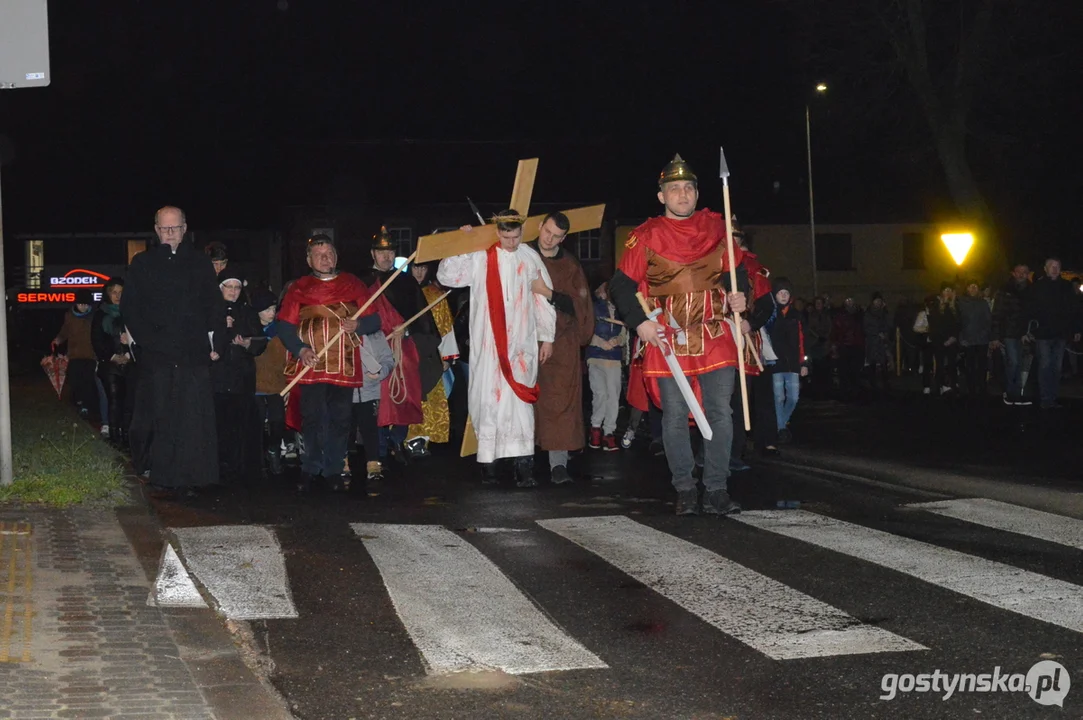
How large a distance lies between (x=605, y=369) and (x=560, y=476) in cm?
410

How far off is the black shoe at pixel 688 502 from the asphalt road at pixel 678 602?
0.19 metres

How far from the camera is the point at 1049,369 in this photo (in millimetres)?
18438

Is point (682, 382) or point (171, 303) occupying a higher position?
point (171, 303)

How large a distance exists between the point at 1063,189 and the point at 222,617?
46.9 m

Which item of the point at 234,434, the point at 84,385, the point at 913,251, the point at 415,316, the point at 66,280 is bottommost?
the point at 234,434

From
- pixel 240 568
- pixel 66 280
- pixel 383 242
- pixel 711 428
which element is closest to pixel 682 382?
pixel 711 428

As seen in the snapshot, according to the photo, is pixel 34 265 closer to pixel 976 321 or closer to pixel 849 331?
pixel 849 331

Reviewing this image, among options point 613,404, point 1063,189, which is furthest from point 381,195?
point 613,404

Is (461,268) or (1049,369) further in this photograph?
(1049,369)

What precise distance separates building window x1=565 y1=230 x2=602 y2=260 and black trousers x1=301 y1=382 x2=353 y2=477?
52238mm

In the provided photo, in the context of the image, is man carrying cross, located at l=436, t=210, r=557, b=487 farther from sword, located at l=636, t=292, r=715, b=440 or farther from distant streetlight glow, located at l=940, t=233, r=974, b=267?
distant streetlight glow, located at l=940, t=233, r=974, b=267

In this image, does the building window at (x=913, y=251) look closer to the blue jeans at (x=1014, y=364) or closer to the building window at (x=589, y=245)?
the building window at (x=589, y=245)

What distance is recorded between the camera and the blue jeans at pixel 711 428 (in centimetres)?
877

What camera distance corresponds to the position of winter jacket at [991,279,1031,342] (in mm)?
18969
